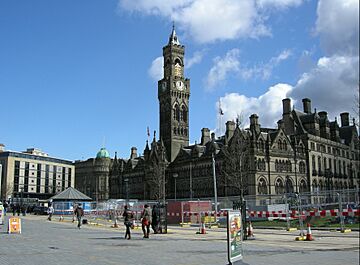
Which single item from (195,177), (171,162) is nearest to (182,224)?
(195,177)

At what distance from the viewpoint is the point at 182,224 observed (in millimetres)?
40250

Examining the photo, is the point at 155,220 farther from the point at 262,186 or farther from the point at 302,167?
the point at 302,167

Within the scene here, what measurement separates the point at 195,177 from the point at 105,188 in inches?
2729

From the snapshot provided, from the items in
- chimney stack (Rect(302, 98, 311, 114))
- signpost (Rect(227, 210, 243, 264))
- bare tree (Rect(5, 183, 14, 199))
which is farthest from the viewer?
bare tree (Rect(5, 183, 14, 199))

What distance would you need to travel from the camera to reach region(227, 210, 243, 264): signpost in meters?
10.0

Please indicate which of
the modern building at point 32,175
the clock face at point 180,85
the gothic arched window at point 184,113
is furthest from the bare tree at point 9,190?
the clock face at point 180,85

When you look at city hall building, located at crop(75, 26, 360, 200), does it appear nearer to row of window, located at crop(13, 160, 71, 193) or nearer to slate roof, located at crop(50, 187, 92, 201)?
slate roof, located at crop(50, 187, 92, 201)

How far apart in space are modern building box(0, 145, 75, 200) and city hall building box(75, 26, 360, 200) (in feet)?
94.2

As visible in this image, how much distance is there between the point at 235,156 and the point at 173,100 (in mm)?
49579

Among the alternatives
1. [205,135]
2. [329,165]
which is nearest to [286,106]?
[329,165]

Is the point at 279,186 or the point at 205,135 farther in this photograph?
the point at 205,135

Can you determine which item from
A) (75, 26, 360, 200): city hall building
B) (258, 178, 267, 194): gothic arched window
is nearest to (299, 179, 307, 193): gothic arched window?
(75, 26, 360, 200): city hall building

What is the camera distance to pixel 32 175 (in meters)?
143

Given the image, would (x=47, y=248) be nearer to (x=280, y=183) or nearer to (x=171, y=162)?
(x=280, y=183)
